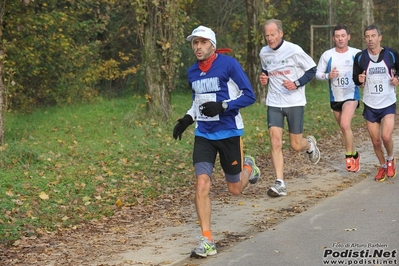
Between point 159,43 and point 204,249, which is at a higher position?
point 159,43

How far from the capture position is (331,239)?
25.9 ft

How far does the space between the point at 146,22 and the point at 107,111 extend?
4615 millimetres

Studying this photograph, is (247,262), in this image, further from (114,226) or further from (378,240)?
(114,226)

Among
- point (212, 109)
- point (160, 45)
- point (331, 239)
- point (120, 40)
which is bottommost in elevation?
point (331, 239)

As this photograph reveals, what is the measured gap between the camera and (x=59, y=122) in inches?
755

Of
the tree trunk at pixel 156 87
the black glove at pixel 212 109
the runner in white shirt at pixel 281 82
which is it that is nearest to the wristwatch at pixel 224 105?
the black glove at pixel 212 109

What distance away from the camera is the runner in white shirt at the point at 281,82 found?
10.5 meters

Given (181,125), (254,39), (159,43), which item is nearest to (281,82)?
(181,125)

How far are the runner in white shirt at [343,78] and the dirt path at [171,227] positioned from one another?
581mm

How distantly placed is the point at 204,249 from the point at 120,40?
912 inches

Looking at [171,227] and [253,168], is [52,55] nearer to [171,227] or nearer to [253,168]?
[253,168]

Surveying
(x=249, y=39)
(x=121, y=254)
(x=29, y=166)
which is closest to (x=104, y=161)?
(x=29, y=166)

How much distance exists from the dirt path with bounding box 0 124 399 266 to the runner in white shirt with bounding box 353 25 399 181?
68 cm

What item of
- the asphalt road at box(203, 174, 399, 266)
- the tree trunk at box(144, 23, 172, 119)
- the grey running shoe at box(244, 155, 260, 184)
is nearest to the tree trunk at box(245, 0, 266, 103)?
the tree trunk at box(144, 23, 172, 119)
